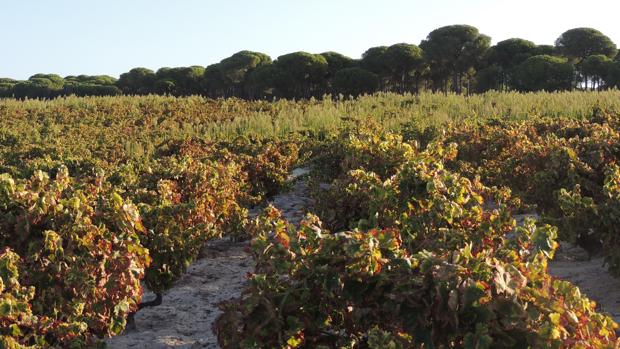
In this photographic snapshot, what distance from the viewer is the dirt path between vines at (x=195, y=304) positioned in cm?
534

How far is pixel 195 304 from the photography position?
21.0ft

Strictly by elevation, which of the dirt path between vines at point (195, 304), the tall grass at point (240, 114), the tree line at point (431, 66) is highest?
the tree line at point (431, 66)

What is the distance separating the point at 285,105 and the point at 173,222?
55.4ft

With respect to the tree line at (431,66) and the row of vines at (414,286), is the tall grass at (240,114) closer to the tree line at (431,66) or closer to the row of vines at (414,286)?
the row of vines at (414,286)

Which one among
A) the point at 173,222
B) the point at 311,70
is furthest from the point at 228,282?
the point at 311,70

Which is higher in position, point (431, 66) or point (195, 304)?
point (431, 66)

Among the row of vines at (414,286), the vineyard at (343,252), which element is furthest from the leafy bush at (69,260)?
the row of vines at (414,286)

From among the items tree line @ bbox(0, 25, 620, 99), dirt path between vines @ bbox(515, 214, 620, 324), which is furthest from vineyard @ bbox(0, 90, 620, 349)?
tree line @ bbox(0, 25, 620, 99)

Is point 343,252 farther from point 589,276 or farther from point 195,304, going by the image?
point 589,276

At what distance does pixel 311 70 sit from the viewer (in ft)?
171

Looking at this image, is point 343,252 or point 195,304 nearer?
point 343,252

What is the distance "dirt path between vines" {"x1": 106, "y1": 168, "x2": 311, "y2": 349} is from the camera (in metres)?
5.34

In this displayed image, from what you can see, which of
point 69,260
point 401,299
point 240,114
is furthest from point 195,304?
point 240,114

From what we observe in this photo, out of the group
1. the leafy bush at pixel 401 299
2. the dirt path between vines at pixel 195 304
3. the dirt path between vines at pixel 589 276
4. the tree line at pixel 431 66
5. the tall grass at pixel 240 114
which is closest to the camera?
the leafy bush at pixel 401 299
